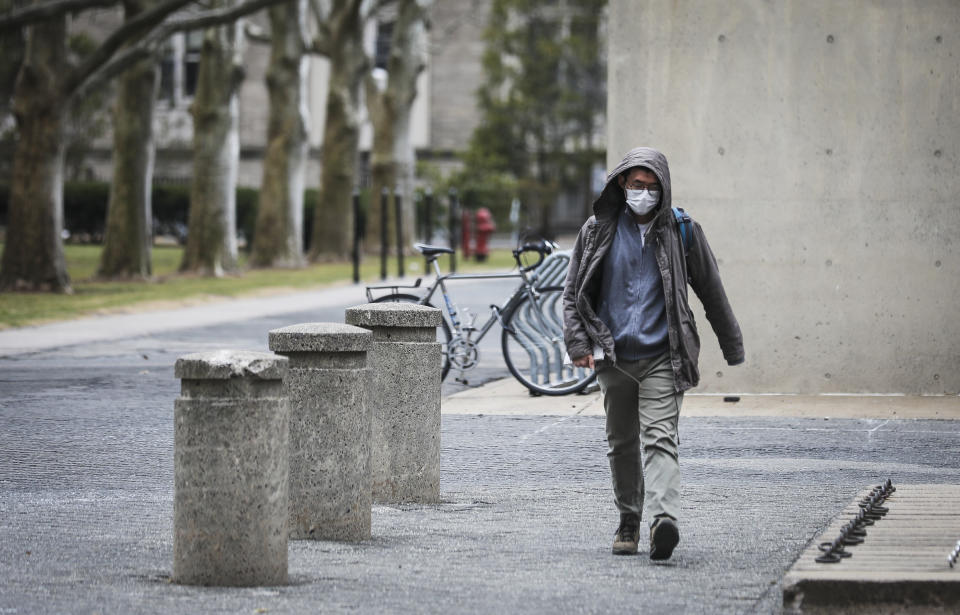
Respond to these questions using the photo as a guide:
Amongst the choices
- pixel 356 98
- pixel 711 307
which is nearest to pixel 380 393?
pixel 711 307

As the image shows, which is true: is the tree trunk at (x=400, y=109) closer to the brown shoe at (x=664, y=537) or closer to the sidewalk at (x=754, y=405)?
the sidewalk at (x=754, y=405)

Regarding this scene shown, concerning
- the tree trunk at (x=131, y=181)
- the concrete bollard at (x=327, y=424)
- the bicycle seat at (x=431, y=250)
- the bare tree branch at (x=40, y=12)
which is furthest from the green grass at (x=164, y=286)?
the concrete bollard at (x=327, y=424)

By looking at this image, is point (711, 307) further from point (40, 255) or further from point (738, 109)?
point (40, 255)

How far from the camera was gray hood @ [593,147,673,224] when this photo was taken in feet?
21.6

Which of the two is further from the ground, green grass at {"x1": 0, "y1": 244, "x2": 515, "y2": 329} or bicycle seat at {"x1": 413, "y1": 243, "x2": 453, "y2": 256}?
bicycle seat at {"x1": 413, "y1": 243, "x2": 453, "y2": 256}

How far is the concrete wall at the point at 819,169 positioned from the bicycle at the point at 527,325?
0.99 meters

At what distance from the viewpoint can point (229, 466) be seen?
228 inches

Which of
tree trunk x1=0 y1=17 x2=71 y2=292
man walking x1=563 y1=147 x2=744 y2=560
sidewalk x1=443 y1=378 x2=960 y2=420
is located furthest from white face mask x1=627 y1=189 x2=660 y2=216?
tree trunk x1=0 y1=17 x2=71 y2=292

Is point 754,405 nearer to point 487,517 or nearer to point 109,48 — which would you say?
A: point 487,517

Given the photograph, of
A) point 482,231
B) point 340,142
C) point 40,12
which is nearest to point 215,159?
point 340,142

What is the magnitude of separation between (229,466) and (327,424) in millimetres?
948

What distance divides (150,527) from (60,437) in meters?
3.41

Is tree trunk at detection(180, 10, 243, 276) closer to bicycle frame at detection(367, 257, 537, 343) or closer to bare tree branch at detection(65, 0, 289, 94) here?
bare tree branch at detection(65, 0, 289, 94)

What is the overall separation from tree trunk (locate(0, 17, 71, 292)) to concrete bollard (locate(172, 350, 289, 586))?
20039mm
